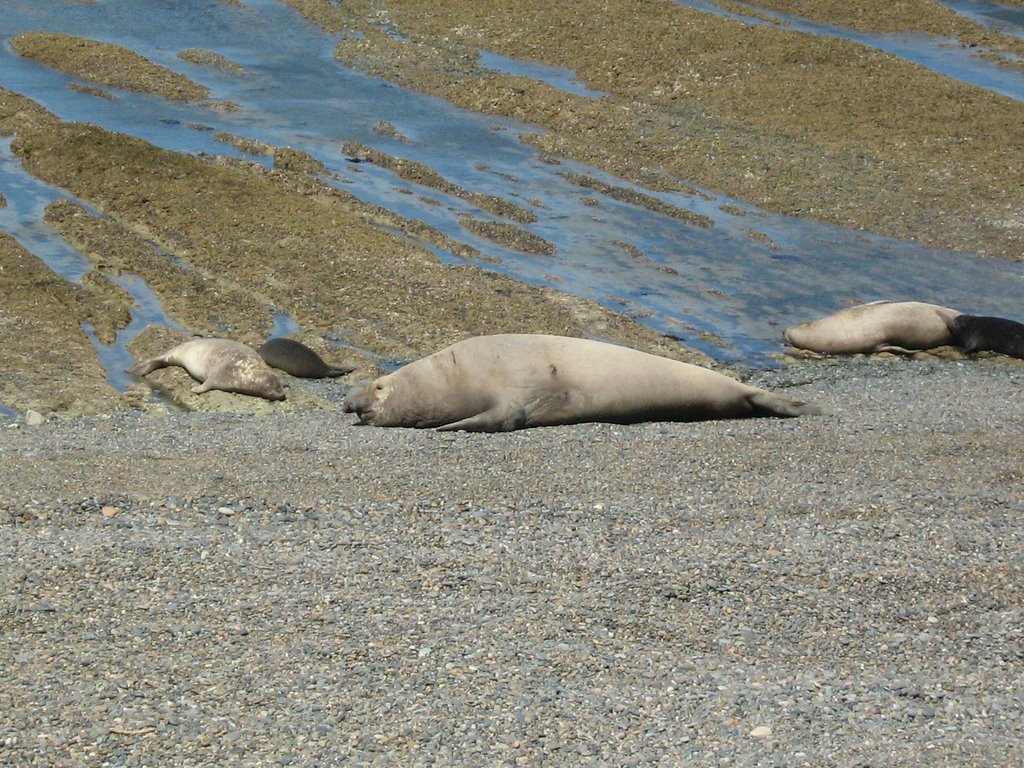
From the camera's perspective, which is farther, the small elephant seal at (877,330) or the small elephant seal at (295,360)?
the small elephant seal at (877,330)

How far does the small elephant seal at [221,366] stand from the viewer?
1142 cm

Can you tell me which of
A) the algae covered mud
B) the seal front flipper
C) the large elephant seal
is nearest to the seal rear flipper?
the algae covered mud

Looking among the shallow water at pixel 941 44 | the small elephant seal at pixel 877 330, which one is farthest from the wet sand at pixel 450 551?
the shallow water at pixel 941 44

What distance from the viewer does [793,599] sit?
21.5 feet

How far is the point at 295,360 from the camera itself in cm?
1201

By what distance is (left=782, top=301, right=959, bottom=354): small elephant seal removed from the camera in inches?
544

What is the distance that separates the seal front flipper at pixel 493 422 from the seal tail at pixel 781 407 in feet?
6.41

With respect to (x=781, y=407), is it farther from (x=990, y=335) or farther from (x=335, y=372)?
(x=990, y=335)

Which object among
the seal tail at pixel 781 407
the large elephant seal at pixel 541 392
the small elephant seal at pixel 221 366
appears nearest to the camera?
the large elephant seal at pixel 541 392

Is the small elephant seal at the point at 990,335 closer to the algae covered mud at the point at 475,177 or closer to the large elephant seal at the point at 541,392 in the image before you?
the algae covered mud at the point at 475,177

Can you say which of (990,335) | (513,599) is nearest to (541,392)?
(513,599)

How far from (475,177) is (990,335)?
304 inches

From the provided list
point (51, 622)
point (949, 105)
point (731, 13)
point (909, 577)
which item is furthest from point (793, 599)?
point (731, 13)

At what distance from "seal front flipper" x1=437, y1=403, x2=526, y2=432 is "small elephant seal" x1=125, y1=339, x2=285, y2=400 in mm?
2096
